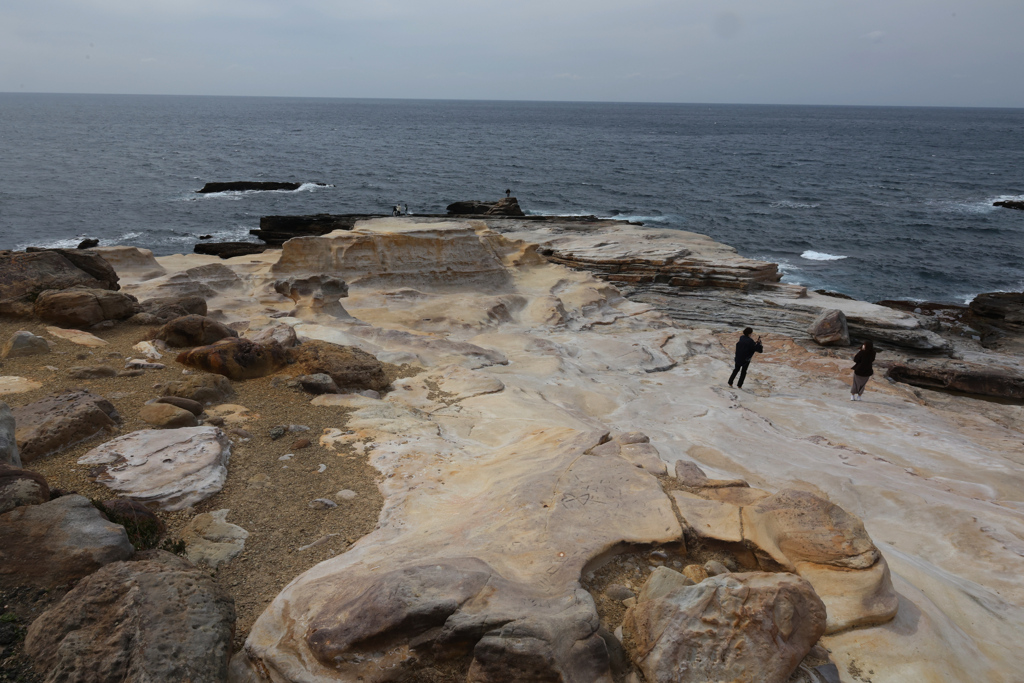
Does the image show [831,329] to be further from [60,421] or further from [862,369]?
[60,421]

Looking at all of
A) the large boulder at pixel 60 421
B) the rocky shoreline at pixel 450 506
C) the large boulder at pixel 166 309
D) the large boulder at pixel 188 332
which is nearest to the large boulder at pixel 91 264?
the rocky shoreline at pixel 450 506

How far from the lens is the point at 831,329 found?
670 inches

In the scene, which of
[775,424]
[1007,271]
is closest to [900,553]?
[775,424]

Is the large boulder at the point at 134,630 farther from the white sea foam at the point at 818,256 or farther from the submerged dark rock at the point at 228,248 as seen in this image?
the white sea foam at the point at 818,256

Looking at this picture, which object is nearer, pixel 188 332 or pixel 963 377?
pixel 188 332

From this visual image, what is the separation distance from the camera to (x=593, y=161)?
7544cm

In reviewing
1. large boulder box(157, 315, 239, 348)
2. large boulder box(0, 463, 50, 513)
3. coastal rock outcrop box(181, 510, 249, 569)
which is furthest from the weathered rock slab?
large boulder box(157, 315, 239, 348)

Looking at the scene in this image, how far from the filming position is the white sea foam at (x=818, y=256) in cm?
3419

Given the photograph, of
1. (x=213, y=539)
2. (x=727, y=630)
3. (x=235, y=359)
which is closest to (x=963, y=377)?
(x=727, y=630)

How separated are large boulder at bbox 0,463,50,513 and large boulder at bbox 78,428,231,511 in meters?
0.83

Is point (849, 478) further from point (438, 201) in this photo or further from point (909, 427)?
point (438, 201)

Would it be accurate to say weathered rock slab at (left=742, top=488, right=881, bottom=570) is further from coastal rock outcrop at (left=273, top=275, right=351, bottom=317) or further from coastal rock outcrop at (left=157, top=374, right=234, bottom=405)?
coastal rock outcrop at (left=273, top=275, right=351, bottom=317)

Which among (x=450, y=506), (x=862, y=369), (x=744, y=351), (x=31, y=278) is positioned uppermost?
(x=31, y=278)

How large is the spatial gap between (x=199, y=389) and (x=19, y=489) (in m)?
3.31
